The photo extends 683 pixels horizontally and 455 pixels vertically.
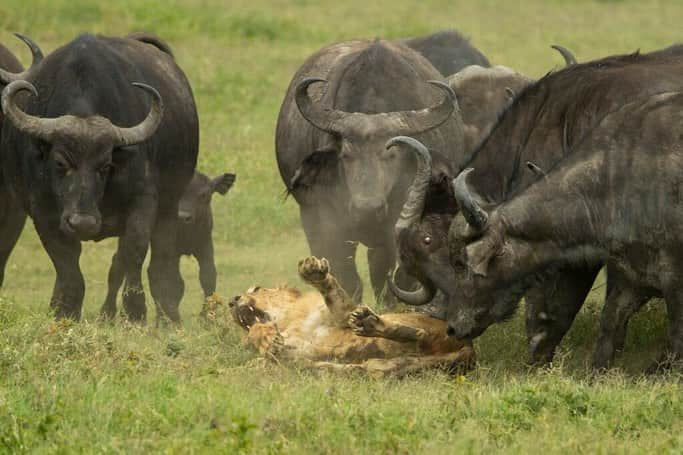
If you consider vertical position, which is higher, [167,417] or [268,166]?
[167,417]

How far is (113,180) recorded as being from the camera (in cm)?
1062

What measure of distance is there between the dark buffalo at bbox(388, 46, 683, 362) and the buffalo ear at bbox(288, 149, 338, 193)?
145 centimetres

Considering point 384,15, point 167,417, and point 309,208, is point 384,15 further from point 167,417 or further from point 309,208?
point 167,417

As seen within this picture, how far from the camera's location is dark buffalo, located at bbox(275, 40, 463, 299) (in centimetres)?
1046

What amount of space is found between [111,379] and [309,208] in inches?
153

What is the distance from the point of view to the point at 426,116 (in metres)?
10.7

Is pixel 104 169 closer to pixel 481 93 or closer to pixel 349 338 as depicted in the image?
pixel 349 338

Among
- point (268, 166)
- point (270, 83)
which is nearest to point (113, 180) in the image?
point (268, 166)

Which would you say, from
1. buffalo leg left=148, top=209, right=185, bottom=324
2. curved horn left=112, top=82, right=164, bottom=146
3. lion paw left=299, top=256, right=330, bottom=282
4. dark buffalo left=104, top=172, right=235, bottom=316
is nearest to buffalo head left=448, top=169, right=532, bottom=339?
lion paw left=299, top=256, right=330, bottom=282

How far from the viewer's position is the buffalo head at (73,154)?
10.1m

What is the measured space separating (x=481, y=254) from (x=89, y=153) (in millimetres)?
3273

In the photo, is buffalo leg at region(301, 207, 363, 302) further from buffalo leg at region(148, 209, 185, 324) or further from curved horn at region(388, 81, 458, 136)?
buffalo leg at region(148, 209, 185, 324)

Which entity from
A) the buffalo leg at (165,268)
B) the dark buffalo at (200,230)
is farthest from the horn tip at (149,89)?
the dark buffalo at (200,230)

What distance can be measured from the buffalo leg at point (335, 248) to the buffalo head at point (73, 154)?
1874 millimetres
